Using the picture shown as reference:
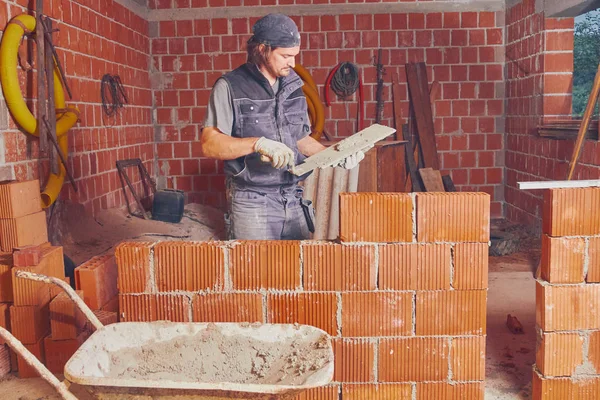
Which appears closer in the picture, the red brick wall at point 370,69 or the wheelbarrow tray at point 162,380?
the wheelbarrow tray at point 162,380

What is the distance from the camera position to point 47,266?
10.5 ft

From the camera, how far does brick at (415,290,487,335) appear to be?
8.11ft

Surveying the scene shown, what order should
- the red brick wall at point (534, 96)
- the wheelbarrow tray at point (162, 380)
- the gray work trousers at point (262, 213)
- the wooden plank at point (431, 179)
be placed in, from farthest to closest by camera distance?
the wooden plank at point (431, 179) < the red brick wall at point (534, 96) < the gray work trousers at point (262, 213) < the wheelbarrow tray at point (162, 380)

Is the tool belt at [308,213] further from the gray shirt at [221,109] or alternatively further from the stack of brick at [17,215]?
the stack of brick at [17,215]

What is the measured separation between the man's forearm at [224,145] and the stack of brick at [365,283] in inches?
18.1

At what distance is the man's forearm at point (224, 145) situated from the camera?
2701 mm

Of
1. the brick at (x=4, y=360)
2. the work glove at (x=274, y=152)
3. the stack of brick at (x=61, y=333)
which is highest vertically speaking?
the work glove at (x=274, y=152)

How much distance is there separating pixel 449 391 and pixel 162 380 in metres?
1.33

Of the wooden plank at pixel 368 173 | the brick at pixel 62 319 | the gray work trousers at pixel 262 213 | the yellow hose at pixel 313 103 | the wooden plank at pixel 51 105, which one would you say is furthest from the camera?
the yellow hose at pixel 313 103

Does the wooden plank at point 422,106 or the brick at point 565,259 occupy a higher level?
the wooden plank at point 422,106

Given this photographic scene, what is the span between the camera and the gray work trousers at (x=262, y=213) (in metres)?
2.95

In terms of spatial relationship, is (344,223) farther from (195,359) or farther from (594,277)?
(594,277)

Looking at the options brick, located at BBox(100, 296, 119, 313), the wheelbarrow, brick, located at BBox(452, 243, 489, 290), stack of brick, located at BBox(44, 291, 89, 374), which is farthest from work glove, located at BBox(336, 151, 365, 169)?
stack of brick, located at BBox(44, 291, 89, 374)

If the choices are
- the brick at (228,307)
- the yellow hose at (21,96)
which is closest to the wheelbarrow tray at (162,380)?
the brick at (228,307)
